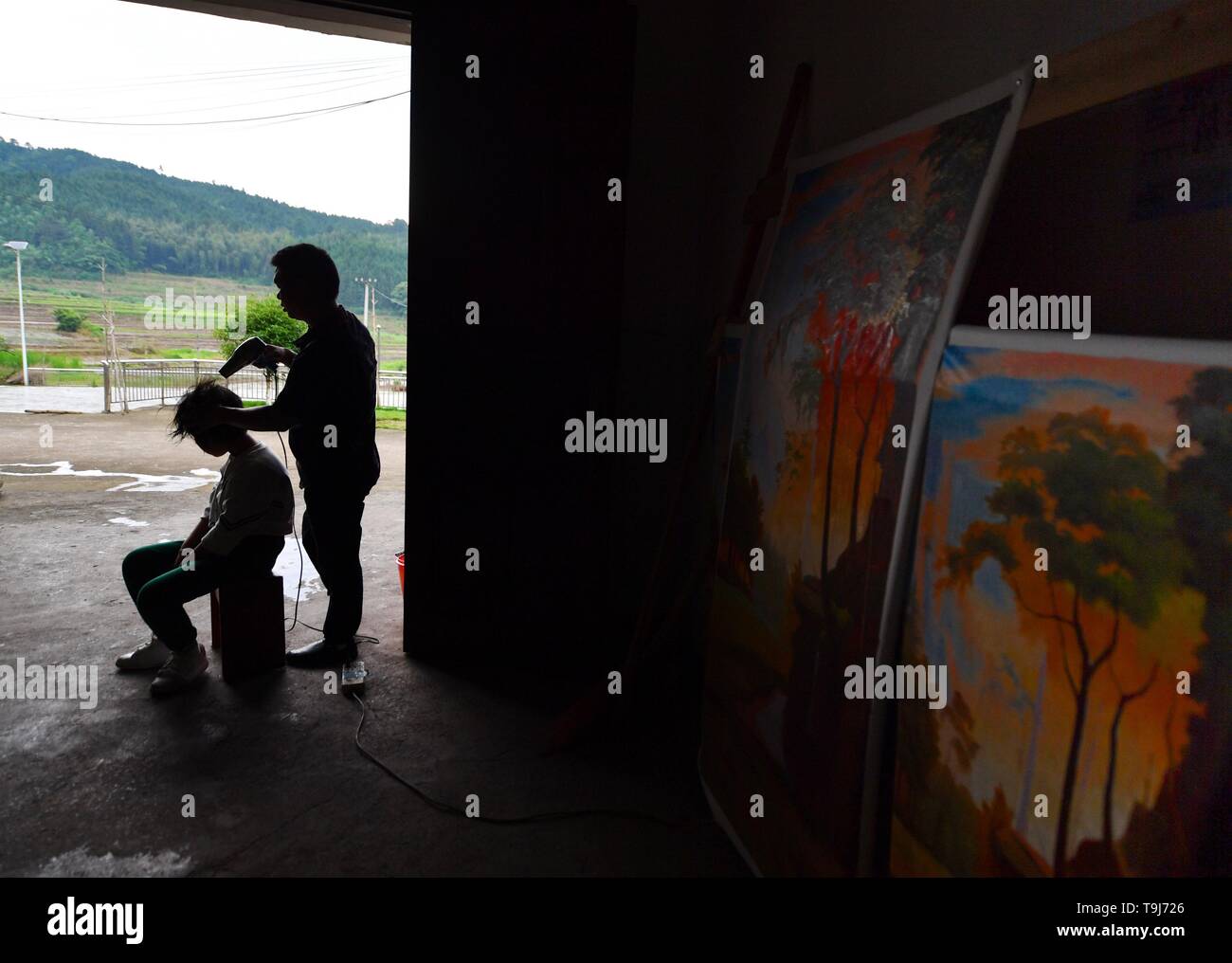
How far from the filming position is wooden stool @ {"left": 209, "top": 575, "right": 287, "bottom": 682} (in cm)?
336

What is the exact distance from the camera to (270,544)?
3.37 meters

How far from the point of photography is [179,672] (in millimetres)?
3303

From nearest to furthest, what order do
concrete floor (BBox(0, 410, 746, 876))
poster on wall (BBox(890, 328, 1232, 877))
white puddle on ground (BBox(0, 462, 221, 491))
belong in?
poster on wall (BBox(890, 328, 1232, 877))
concrete floor (BBox(0, 410, 746, 876))
white puddle on ground (BBox(0, 462, 221, 491))

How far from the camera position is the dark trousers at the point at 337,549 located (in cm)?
343

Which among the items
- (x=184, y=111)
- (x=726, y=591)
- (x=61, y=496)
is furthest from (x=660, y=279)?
(x=184, y=111)

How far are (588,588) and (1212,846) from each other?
2881mm

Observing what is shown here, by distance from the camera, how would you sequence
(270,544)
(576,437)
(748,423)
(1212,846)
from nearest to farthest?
1. (1212,846)
2. (748,423)
3. (270,544)
4. (576,437)

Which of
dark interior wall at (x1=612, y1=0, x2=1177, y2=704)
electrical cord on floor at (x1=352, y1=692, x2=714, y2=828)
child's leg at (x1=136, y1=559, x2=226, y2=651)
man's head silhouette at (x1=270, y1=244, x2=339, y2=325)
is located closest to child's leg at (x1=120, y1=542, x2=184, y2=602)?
child's leg at (x1=136, y1=559, x2=226, y2=651)

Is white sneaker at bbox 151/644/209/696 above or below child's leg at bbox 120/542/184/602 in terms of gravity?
below

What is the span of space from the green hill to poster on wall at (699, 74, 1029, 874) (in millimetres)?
36215

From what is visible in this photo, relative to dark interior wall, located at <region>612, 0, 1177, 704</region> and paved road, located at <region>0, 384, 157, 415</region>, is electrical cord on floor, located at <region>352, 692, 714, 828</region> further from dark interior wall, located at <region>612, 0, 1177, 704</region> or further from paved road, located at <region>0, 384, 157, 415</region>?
paved road, located at <region>0, 384, 157, 415</region>

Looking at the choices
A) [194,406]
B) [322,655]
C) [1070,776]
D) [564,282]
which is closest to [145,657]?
[322,655]
